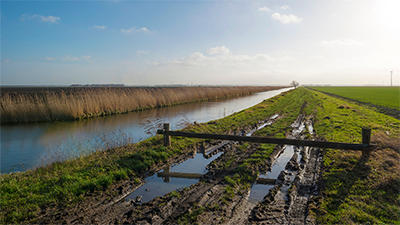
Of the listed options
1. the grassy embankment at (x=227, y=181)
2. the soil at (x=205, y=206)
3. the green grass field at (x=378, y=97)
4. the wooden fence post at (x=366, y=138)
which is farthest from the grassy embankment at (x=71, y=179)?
the green grass field at (x=378, y=97)

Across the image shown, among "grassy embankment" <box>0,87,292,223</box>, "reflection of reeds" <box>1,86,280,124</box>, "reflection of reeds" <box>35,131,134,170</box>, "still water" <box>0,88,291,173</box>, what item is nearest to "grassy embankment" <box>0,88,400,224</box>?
"grassy embankment" <box>0,87,292,223</box>

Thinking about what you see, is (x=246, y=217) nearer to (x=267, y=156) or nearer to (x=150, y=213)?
(x=150, y=213)

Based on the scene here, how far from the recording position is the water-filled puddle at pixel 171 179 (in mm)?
4838

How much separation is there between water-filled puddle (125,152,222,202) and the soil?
230mm

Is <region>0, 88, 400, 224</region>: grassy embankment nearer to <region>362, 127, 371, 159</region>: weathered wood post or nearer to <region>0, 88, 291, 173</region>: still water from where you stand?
<region>362, 127, 371, 159</region>: weathered wood post

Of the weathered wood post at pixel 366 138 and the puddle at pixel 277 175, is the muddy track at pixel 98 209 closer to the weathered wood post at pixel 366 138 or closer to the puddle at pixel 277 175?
the puddle at pixel 277 175

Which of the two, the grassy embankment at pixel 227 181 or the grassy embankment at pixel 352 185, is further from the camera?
the grassy embankment at pixel 227 181

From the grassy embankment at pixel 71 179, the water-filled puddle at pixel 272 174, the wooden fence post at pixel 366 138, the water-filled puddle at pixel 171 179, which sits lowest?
the water-filled puddle at pixel 171 179

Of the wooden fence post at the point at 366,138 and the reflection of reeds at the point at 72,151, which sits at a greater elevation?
the wooden fence post at the point at 366,138

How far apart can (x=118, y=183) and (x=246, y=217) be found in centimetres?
318

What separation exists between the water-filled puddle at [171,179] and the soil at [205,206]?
0.76ft

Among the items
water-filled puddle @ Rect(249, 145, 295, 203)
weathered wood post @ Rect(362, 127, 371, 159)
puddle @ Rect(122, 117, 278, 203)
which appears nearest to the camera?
water-filled puddle @ Rect(249, 145, 295, 203)

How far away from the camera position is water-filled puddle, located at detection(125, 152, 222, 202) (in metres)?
4.84

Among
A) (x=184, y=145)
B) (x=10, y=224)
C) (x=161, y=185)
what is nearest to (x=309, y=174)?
(x=161, y=185)
